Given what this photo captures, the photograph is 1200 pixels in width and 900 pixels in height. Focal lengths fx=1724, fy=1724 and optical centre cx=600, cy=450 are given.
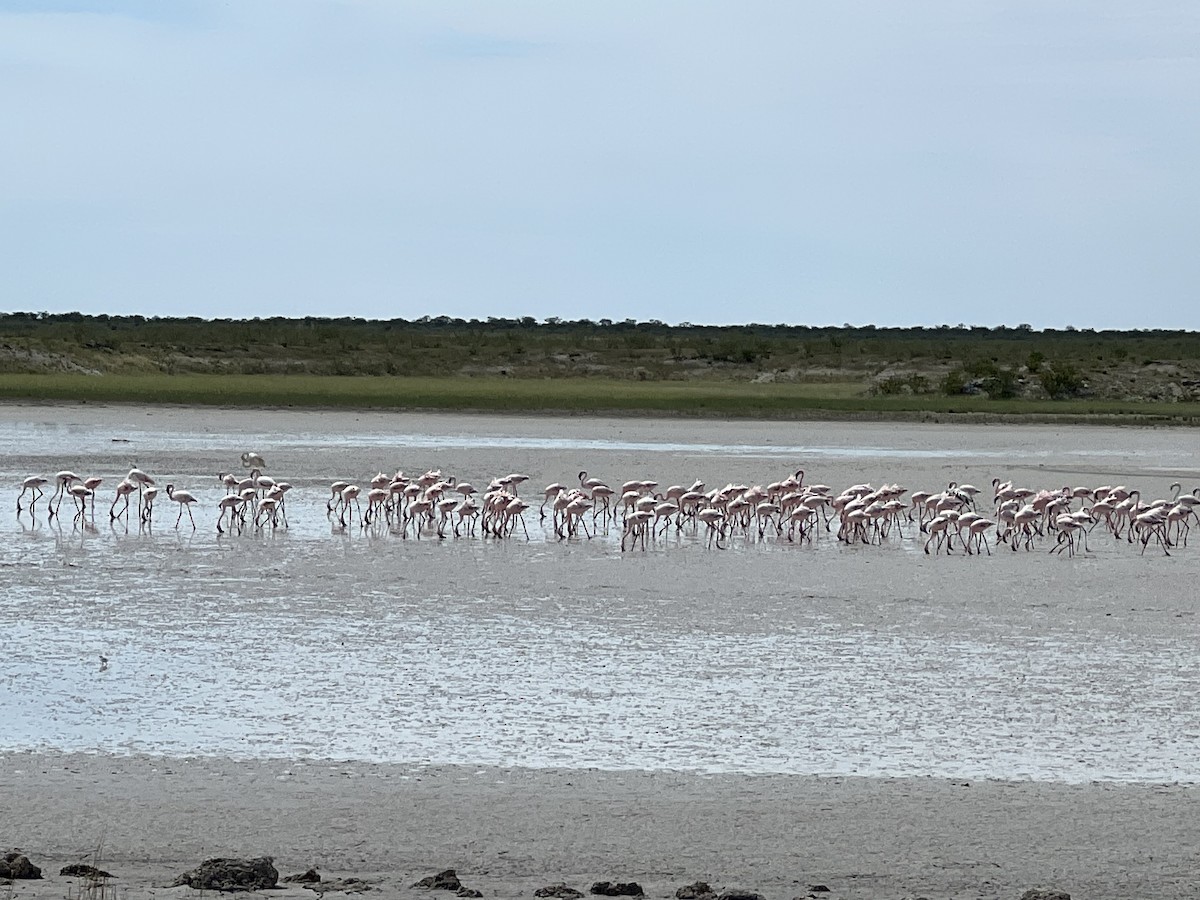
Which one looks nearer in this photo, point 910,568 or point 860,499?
point 910,568

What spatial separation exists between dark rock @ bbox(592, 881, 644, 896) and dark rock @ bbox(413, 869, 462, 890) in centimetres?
45

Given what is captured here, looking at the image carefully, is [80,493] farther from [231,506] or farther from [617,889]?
[617,889]

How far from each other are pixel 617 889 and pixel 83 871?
175 cm

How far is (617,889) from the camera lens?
560 cm

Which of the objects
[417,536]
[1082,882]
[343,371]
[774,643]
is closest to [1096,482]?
[417,536]

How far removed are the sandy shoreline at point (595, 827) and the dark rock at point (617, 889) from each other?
105 millimetres

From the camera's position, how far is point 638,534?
16.7 metres

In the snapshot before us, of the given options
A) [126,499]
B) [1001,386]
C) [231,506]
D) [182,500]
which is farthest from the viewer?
[1001,386]

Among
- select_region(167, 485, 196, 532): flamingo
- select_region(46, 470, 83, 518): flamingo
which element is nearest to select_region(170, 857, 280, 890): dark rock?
select_region(167, 485, 196, 532): flamingo

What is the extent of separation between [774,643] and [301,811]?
182 inches

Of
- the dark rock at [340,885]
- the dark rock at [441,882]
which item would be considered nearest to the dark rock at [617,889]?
the dark rock at [441,882]

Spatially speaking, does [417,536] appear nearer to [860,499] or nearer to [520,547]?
[520,547]

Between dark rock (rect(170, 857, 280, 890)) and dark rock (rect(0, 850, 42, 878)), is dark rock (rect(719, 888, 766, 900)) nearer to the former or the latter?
dark rock (rect(170, 857, 280, 890))

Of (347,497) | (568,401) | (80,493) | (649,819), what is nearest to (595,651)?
(649,819)
